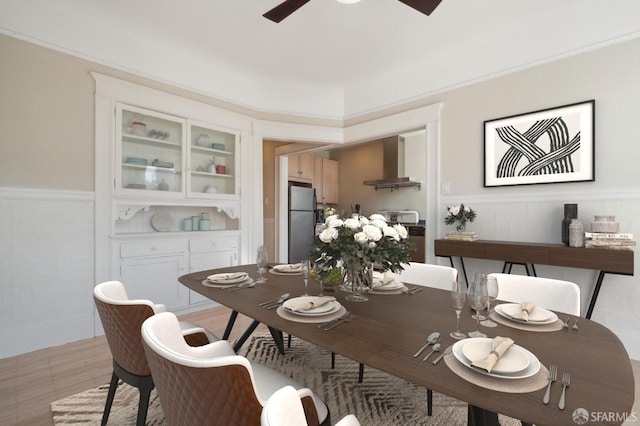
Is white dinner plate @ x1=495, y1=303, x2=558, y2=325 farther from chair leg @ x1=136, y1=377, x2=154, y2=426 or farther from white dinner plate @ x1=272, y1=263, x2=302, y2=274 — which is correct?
chair leg @ x1=136, y1=377, x2=154, y2=426

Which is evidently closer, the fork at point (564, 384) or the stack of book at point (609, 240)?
the fork at point (564, 384)

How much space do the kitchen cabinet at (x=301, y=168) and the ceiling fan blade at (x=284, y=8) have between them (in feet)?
12.0

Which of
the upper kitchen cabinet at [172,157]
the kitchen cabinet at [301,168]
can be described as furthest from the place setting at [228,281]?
the kitchen cabinet at [301,168]

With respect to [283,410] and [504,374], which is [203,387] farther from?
[504,374]

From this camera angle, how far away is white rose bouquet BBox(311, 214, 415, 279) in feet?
4.23

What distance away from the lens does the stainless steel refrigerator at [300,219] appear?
5410 mm

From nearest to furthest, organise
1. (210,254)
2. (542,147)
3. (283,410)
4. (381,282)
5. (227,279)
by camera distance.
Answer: (283,410)
(381,282)
(227,279)
(542,147)
(210,254)

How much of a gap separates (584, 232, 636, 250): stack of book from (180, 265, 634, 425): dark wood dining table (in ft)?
4.60

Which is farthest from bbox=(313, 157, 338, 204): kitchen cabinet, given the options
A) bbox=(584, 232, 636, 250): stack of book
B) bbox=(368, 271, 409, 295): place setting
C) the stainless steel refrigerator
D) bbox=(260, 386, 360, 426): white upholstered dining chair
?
bbox=(260, 386, 360, 426): white upholstered dining chair

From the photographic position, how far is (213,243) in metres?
3.54

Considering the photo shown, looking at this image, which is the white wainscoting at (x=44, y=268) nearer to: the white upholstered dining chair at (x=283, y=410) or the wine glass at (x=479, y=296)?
the white upholstered dining chair at (x=283, y=410)

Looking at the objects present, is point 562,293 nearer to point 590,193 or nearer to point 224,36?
point 590,193

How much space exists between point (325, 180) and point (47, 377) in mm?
5206

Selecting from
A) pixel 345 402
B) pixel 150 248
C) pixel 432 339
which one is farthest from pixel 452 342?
pixel 150 248
